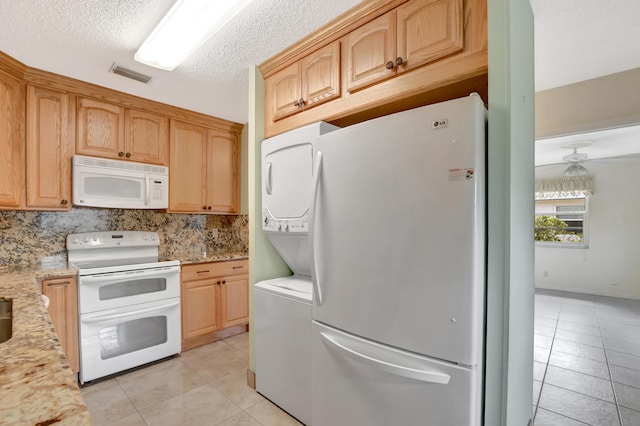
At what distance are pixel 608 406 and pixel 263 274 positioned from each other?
259 centimetres

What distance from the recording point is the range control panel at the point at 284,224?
6.17 feet

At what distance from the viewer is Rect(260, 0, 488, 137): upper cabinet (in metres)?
1.32

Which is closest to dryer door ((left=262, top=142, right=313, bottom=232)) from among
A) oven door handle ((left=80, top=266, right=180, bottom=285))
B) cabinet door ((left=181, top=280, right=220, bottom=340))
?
oven door handle ((left=80, top=266, right=180, bottom=285))

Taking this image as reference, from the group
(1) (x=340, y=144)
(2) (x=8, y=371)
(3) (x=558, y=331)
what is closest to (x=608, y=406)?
(3) (x=558, y=331)

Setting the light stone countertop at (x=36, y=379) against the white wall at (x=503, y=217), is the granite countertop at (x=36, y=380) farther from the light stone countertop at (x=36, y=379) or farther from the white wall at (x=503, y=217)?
the white wall at (x=503, y=217)

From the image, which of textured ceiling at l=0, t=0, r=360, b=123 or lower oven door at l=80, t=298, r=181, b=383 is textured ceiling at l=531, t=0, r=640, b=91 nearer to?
textured ceiling at l=0, t=0, r=360, b=123

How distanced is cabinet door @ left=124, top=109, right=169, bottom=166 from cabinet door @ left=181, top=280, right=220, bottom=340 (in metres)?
1.26

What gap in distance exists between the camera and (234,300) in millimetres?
3264

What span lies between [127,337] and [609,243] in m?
7.43

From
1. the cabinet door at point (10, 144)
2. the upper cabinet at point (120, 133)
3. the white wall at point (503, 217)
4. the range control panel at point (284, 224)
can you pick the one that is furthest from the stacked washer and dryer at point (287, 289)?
the cabinet door at point (10, 144)

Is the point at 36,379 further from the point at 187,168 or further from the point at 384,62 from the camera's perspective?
the point at 187,168

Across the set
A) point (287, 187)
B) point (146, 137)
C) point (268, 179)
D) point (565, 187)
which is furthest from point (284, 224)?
point (565, 187)

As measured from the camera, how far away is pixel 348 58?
5.83 feet

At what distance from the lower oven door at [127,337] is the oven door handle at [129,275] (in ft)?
Answer: 0.80
